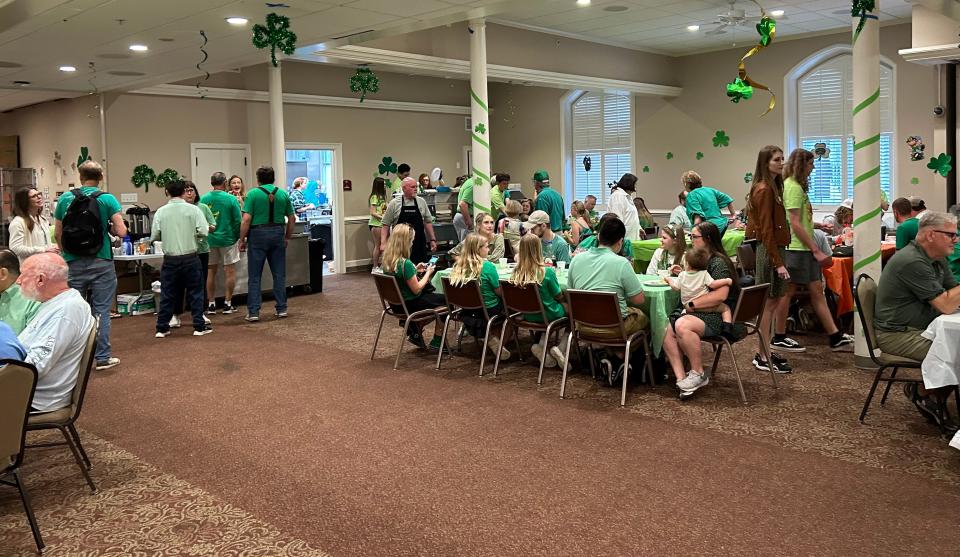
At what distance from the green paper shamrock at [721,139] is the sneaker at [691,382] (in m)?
9.22

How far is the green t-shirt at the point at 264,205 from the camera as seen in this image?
340 inches

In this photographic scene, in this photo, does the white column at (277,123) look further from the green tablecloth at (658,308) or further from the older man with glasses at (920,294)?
the older man with glasses at (920,294)

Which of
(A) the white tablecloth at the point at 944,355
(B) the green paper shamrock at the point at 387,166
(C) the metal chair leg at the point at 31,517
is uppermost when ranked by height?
(B) the green paper shamrock at the point at 387,166

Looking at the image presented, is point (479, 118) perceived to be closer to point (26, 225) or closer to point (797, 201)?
point (797, 201)

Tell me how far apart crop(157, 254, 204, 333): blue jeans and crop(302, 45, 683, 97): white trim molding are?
2883 millimetres

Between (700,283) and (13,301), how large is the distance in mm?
3929

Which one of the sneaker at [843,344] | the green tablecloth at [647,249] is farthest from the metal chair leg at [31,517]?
the green tablecloth at [647,249]

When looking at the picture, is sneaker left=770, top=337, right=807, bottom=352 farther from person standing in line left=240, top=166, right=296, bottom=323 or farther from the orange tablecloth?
person standing in line left=240, top=166, right=296, bottom=323

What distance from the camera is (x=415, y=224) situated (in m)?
9.01

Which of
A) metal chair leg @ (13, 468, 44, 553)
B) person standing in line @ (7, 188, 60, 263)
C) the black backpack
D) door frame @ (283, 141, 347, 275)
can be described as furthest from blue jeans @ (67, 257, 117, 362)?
door frame @ (283, 141, 347, 275)

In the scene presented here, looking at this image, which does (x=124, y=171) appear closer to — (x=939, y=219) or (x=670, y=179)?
(x=670, y=179)

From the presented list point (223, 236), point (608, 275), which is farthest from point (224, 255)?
point (608, 275)

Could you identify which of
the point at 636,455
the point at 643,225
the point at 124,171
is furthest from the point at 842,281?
the point at 124,171

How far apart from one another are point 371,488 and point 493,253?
143 inches
